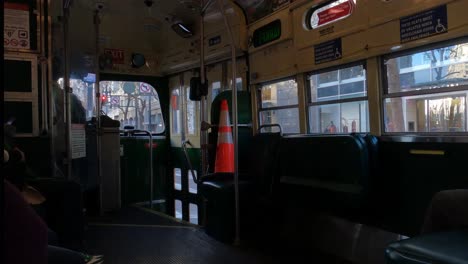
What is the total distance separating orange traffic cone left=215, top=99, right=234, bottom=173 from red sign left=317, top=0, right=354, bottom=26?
1258 mm

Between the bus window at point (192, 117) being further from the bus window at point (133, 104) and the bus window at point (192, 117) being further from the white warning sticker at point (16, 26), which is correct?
the white warning sticker at point (16, 26)

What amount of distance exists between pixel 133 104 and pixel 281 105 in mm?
2813

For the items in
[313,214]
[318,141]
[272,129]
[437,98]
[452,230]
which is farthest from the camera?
[272,129]

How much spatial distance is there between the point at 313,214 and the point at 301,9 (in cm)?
194

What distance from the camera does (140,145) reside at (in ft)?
19.0

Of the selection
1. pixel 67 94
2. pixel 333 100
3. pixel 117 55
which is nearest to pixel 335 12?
pixel 333 100

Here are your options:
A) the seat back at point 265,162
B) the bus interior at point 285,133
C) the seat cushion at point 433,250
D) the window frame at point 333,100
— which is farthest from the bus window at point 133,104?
the seat cushion at point 433,250

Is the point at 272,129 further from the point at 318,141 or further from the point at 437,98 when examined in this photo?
the point at 437,98

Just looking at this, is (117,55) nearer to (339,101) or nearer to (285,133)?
(285,133)

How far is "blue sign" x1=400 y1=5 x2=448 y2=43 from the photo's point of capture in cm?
253

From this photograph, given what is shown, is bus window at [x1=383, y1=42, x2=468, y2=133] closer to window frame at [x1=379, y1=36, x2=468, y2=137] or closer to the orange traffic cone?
window frame at [x1=379, y1=36, x2=468, y2=137]

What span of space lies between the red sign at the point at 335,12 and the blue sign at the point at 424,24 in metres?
0.55

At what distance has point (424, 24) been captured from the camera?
2631mm

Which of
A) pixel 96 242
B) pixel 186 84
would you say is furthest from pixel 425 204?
pixel 186 84
